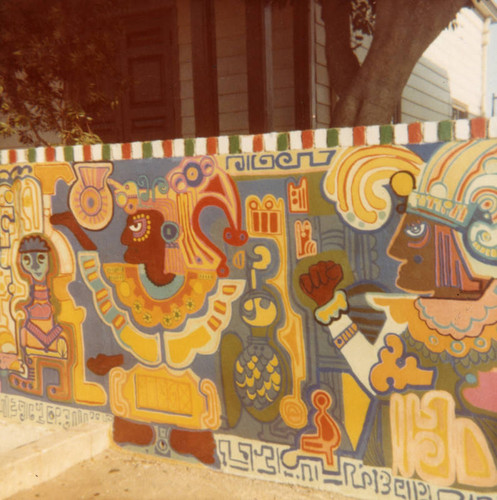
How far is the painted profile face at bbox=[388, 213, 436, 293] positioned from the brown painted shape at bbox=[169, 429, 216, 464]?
Result: 1306mm

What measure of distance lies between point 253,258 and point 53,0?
4.82 meters

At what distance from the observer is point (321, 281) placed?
8.98 ft

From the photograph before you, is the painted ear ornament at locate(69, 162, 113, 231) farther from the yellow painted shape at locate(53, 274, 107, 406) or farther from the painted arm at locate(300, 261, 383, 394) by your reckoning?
the painted arm at locate(300, 261, 383, 394)

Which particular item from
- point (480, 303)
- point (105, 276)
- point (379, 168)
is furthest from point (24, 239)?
point (480, 303)

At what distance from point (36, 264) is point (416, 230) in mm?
2224

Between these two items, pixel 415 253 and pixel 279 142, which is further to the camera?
pixel 279 142

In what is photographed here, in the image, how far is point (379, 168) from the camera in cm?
257

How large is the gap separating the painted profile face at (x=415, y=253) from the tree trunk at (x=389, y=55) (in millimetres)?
3221

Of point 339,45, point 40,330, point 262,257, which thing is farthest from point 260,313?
point 339,45

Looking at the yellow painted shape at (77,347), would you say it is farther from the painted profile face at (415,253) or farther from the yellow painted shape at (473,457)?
the yellow painted shape at (473,457)

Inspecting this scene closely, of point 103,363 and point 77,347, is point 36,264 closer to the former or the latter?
point 77,347

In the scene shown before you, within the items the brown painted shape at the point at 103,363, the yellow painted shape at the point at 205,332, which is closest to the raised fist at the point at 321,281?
the yellow painted shape at the point at 205,332

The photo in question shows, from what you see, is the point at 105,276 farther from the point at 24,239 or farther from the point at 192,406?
the point at 192,406

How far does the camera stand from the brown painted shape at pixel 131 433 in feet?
10.6
